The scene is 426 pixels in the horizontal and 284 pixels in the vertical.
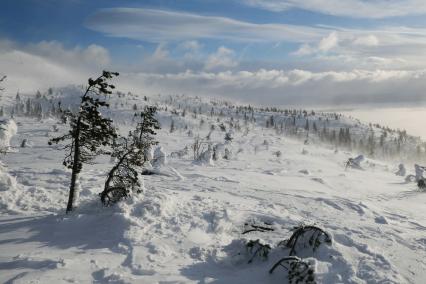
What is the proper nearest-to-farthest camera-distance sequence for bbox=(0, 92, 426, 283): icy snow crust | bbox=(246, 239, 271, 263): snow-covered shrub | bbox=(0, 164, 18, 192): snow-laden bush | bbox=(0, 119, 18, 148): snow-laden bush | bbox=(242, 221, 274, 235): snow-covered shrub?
1. bbox=(0, 92, 426, 283): icy snow crust
2. bbox=(246, 239, 271, 263): snow-covered shrub
3. bbox=(242, 221, 274, 235): snow-covered shrub
4. bbox=(0, 164, 18, 192): snow-laden bush
5. bbox=(0, 119, 18, 148): snow-laden bush

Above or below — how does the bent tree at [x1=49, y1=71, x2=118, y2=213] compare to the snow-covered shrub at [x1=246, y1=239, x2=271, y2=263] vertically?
above

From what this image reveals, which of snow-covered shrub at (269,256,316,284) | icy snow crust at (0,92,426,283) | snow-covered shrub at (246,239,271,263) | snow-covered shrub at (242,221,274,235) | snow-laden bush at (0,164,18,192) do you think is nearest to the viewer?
snow-covered shrub at (269,256,316,284)

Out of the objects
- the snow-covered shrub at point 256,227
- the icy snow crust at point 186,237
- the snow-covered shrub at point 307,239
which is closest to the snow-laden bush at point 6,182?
the icy snow crust at point 186,237

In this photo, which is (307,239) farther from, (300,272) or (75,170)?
(75,170)

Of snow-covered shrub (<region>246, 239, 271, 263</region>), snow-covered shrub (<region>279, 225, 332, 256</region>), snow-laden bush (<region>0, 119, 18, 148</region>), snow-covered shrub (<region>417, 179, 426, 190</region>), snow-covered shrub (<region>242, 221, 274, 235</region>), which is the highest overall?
snow-laden bush (<region>0, 119, 18, 148</region>)

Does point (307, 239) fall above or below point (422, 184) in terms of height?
above

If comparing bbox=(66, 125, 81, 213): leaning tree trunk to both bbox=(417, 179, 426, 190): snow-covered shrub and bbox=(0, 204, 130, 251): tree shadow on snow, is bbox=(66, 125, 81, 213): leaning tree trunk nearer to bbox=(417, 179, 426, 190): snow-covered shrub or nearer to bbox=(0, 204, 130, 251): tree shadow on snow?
bbox=(0, 204, 130, 251): tree shadow on snow

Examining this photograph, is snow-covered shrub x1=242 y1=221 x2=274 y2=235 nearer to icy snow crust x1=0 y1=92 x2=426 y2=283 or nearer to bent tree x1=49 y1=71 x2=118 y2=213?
icy snow crust x1=0 y1=92 x2=426 y2=283

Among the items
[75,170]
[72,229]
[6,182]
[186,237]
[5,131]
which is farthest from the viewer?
[5,131]

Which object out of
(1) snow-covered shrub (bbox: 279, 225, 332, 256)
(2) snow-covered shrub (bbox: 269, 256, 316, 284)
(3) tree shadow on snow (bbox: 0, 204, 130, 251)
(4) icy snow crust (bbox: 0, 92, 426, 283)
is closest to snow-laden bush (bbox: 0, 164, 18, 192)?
(4) icy snow crust (bbox: 0, 92, 426, 283)

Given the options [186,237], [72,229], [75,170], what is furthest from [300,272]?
[75,170]

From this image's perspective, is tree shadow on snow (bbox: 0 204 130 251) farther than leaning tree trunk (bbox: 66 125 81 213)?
No

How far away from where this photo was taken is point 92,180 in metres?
34.0

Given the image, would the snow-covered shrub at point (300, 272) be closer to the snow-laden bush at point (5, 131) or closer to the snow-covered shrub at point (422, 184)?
the snow-laden bush at point (5, 131)
